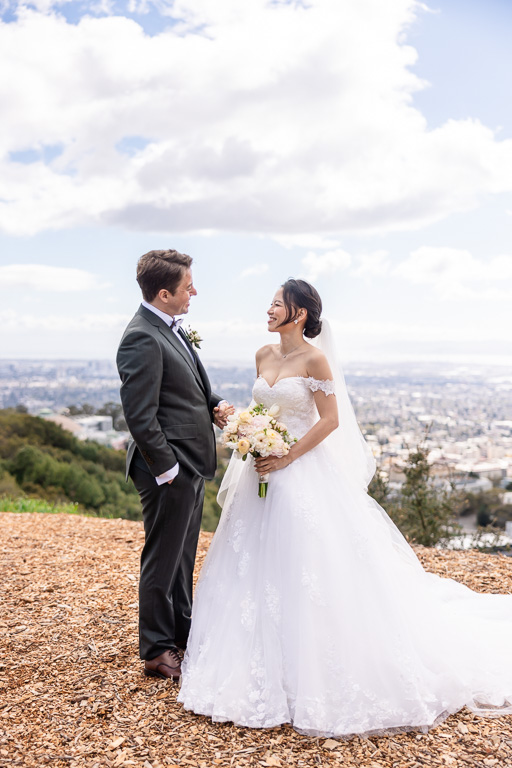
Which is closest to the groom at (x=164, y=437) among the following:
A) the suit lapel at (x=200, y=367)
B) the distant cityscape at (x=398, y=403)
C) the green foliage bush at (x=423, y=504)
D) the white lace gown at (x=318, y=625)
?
the suit lapel at (x=200, y=367)

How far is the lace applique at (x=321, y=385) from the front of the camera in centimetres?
416

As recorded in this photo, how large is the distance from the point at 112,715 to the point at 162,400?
1.80 m

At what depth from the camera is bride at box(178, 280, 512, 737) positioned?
3.49m

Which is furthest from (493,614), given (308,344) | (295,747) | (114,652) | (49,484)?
(49,484)

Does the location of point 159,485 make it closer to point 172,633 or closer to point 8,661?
point 172,633

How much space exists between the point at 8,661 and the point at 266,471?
88.6 inches

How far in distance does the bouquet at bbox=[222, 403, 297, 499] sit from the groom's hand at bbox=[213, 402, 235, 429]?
256 millimetres

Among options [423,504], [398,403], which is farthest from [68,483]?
[423,504]

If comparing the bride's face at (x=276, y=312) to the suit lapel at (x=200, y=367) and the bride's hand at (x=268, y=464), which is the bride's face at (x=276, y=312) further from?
the bride's hand at (x=268, y=464)

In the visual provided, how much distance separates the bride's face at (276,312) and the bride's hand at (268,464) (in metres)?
0.87

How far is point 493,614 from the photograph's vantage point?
4.72 m

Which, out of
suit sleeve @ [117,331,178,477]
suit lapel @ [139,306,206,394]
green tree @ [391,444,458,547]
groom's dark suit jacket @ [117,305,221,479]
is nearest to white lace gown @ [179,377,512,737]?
groom's dark suit jacket @ [117,305,221,479]

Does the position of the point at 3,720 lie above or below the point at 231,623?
below

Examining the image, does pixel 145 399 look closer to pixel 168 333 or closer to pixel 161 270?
pixel 168 333
